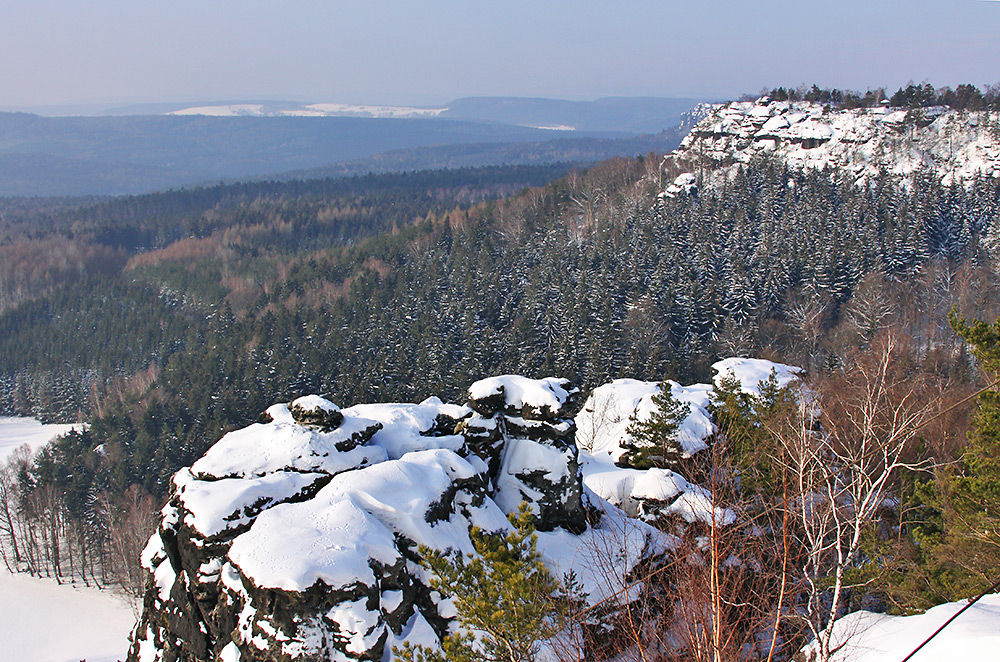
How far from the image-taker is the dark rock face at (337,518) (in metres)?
13.9

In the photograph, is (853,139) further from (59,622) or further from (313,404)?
(59,622)

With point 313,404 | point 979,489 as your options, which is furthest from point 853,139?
point 313,404

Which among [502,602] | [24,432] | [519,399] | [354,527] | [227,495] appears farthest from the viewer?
[24,432]

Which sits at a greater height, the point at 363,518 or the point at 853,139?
the point at 853,139

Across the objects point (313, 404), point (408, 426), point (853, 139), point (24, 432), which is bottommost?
point (24, 432)

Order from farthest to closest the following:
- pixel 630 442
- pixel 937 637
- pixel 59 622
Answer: pixel 59 622
pixel 630 442
pixel 937 637

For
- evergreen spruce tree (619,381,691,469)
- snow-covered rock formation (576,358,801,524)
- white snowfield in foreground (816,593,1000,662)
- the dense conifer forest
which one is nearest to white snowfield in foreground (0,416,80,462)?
the dense conifer forest

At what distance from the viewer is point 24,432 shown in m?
85.6

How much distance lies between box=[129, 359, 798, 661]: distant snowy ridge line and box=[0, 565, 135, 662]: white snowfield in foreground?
2732cm

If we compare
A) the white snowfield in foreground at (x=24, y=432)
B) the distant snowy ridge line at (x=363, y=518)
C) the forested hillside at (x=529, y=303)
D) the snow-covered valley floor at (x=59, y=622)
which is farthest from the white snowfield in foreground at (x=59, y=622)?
the white snowfield in foreground at (x=24, y=432)

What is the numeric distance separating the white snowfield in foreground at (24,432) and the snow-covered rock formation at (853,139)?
90146 mm

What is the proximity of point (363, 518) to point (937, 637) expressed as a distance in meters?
11.4

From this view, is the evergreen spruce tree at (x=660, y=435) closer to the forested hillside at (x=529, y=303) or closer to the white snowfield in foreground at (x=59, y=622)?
the forested hillside at (x=529, y=303)

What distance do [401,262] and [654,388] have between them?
75.2 meters
